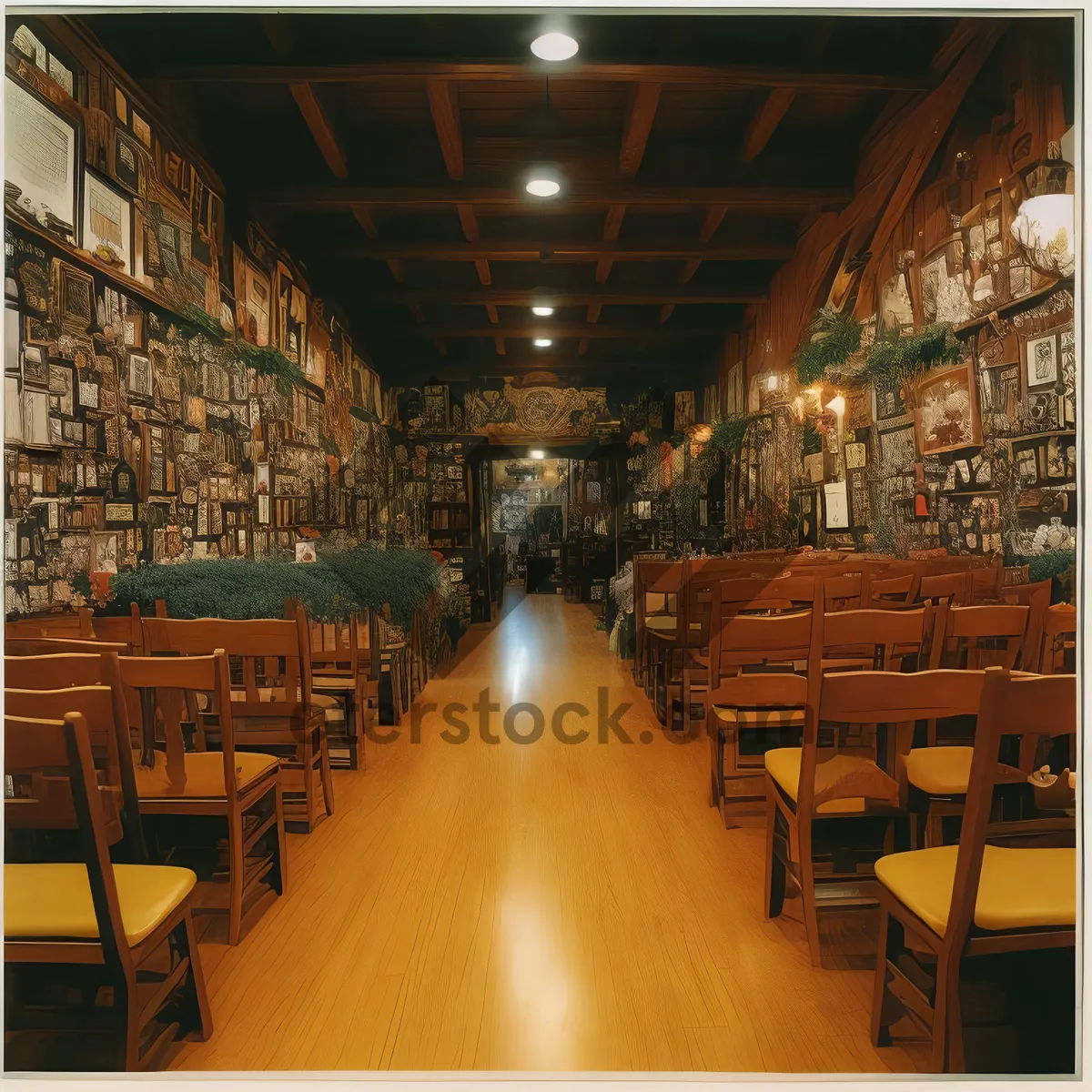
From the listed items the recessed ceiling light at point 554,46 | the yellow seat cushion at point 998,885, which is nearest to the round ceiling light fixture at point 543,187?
the recessed ceiling light at point 554,46

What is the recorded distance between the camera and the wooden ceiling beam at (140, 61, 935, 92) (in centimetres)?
203

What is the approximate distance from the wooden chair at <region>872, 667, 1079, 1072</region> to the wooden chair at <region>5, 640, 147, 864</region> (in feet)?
→ 4.96

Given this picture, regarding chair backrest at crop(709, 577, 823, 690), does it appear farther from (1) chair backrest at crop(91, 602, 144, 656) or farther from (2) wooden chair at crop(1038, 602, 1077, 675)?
(1) chair backrest at crop(91, 602, 144, 656)

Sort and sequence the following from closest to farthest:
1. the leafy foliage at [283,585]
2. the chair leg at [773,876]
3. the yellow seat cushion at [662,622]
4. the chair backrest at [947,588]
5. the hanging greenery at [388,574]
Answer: the chair leg at [773,876] → the leafy foliage at [283,585] → the chair backrest at [947,588] → the hanging greenery at [388,574] → the yellow seat cushion at [662,622]

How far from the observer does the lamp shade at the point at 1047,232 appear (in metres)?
1.95

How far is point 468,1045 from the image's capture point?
152cm

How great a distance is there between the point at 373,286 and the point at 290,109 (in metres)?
0.65

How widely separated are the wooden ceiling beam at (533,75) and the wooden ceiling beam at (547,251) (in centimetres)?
52

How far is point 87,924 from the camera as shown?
130 cm

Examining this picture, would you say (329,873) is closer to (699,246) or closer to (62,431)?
(62,431)

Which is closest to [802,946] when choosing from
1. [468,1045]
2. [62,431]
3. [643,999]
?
[643,999]

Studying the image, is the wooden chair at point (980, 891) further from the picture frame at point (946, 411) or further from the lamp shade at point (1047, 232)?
the picture frame at point (946, 411)

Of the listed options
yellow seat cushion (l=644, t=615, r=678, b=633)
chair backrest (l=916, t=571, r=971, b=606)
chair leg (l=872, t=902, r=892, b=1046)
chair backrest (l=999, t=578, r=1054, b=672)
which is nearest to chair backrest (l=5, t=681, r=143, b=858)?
chair leg (l=872, t=902, r=892, b=1046)

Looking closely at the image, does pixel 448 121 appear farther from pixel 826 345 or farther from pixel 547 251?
pixel 826 345
